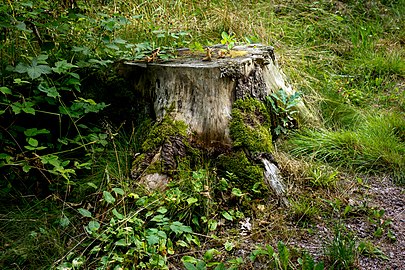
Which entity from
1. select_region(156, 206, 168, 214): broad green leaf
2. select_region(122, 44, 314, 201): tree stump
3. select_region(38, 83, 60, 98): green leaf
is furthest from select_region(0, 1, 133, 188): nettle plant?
select_region(156, 206, 168, 214): broad green leaf

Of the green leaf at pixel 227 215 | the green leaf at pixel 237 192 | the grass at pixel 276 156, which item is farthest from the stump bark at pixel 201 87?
the green leaf at pixel 227 215

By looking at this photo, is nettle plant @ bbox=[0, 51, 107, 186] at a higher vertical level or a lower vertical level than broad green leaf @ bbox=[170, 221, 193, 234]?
higher

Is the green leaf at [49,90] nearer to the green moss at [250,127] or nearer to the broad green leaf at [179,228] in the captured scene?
the broad green leaf at [179,228]

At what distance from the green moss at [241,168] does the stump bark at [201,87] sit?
12 cm

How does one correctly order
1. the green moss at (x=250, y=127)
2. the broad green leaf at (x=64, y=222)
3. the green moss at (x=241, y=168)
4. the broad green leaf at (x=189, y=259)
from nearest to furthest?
the broad green leaf at (x=189, y=259) < the broad green leaf at (x=64, y=222) < the green moss at (x=241, y=168) < the green moss at (x=250, y=127)

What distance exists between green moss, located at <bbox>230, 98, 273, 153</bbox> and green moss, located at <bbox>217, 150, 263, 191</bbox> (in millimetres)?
81

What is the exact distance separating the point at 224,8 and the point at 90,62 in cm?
235

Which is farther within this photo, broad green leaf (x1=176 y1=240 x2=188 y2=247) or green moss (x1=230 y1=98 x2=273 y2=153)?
green moss (x1=230 y1=98 x2=273 y2=153)

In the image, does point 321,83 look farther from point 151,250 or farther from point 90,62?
point 151,250

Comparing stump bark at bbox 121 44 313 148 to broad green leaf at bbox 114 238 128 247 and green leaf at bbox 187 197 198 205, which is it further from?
broad green leaf at bbox 114 238 128 247

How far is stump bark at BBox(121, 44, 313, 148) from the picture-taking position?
114 inches

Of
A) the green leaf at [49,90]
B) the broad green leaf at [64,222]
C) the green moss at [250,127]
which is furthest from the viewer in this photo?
the green moss at [250,127]

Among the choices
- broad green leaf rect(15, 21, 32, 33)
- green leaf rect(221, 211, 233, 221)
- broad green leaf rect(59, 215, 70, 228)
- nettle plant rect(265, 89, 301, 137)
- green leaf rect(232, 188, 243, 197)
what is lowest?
green leaf rect(221, 211, 233, 221)

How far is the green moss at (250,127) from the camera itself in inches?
113
